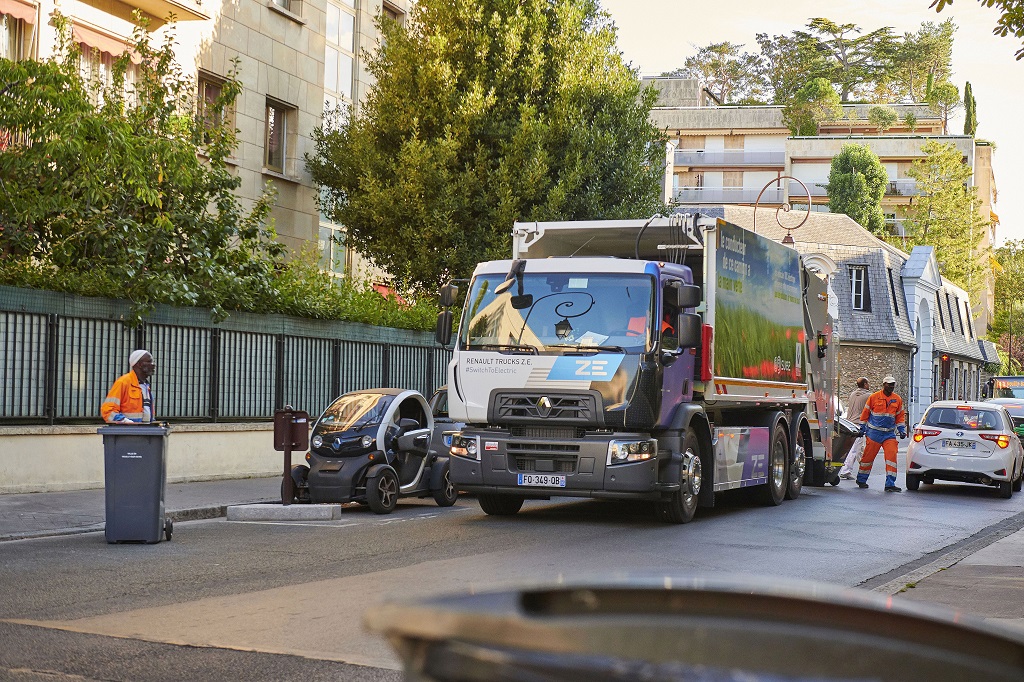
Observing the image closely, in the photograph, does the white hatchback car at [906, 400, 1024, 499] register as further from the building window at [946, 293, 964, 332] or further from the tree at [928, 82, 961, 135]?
the tree at [928, 82, 961, 135]

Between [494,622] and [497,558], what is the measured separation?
9.18 m

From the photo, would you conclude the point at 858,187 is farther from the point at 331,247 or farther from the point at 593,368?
the point at 593,368

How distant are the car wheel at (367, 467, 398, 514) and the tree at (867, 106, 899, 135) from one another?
75.3 meters

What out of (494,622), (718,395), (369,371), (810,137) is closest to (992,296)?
(810,137)

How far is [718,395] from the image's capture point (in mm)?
14578

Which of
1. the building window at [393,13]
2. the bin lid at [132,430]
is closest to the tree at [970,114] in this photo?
the building window at [393,13]

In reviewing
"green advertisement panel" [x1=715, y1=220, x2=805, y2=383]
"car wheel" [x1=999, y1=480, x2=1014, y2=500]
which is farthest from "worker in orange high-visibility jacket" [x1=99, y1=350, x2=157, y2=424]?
"car wheel" [x1=999, y1=480, x2=1014, y2=500]

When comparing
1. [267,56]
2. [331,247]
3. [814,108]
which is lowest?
[331,247]

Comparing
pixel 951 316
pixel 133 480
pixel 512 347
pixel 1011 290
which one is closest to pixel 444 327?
pixel 512 347

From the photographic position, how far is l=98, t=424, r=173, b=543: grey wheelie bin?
11414 millimetres

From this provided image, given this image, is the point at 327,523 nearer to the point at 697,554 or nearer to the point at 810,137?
the point at 697,554

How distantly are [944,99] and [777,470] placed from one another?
79247 millimetres

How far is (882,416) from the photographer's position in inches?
835

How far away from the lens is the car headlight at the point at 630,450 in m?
13.3
